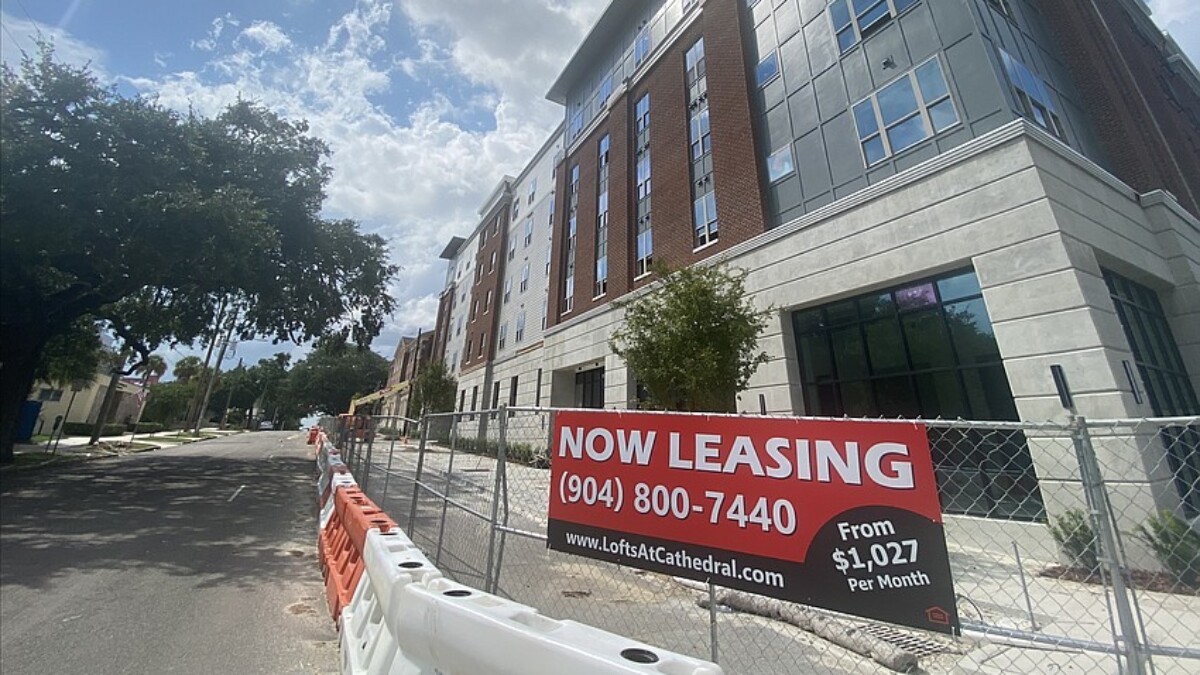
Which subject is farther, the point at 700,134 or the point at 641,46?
the point at 641,46

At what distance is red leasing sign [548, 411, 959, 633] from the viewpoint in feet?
8.77

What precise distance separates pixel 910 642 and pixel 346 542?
5.89m

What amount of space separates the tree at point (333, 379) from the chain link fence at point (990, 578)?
76305 mm

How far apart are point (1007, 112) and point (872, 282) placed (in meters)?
4.12

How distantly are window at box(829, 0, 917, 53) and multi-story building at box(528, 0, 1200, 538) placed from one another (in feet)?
0.20

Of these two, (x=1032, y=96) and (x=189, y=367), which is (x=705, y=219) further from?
(x=189, y=367)

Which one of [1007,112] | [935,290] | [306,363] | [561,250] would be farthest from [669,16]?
[306,363]

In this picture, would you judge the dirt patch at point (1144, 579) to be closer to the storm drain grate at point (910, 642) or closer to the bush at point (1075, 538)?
the bush at point (1075, 538)

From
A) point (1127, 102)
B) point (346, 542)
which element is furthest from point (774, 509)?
point (1127, 102)

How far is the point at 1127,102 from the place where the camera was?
507 inches

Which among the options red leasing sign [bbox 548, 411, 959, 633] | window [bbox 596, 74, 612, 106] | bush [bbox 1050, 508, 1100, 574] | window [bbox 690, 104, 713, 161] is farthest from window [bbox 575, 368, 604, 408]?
red leasing sign [bbox 548, 411, 959, 633]

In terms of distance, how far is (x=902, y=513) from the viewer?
2703 millimetres

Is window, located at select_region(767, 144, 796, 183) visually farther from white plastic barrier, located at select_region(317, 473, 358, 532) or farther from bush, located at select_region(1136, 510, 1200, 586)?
white plastic barrier, located at select_region(317, 473, 358, 532)

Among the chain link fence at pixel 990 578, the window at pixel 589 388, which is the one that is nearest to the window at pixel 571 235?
the window at pixel 589 388
